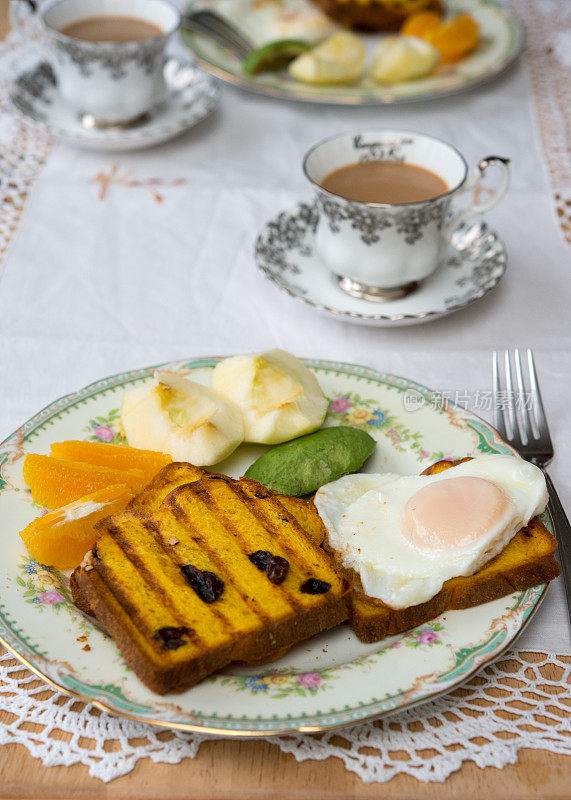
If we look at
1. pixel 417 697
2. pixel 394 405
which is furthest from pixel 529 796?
pixel 394 405

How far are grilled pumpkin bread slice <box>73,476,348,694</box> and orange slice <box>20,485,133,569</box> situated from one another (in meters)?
0.05

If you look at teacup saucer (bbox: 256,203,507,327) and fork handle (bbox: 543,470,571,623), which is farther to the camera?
teacup saucer (bbox: 256,203,507,327)

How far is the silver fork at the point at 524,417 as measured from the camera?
5.84 feet

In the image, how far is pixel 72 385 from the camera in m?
2.03

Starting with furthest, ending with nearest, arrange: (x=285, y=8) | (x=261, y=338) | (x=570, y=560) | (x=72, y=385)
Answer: (x=285, y=8) → (x=261, y=338) → (x=72, y=385) → (x=570, y=560)

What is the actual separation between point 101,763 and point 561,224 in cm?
205

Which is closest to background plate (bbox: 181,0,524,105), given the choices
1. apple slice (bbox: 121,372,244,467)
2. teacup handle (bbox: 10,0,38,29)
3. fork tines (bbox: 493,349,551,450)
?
teacup handle (bbox: 10,0,38,29)

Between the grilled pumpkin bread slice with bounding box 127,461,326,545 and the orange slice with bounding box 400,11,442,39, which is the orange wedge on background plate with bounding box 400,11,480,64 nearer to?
the orange slice with bounding box 400,11,442,39

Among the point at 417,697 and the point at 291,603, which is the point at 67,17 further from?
the point at 417,697

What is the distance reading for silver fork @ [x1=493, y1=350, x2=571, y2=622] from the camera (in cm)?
178

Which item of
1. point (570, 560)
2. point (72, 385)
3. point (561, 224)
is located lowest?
point (561, 224)

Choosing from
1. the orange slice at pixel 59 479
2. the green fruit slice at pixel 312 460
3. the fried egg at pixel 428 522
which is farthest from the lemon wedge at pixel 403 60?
the orange slice at pixel 59 479

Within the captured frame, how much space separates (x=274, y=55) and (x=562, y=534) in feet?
7.19

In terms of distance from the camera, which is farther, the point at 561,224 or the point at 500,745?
the point at 561,224
